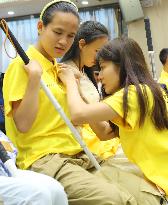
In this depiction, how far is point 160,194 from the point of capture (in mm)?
1236

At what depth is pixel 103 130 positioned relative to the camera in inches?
63.4

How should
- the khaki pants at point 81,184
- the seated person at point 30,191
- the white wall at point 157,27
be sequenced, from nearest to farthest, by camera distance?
the seated person at point 30,191, the khaki pants at point 81,184, the white wall at point 157,27

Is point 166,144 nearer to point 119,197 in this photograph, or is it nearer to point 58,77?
point 119,197

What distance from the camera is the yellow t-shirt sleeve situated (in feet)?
4.19

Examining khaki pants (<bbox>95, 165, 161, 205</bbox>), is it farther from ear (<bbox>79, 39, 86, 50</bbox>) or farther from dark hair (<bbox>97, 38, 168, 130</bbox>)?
ear (<bbox>79, 39, 86, 50</bbox>)

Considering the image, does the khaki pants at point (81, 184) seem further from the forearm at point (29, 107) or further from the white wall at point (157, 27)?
the white wall at point (157, 27)

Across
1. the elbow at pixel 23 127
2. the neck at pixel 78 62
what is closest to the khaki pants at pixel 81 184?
the elbow at pixel 23 127

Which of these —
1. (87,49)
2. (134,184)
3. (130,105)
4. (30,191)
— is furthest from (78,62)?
(30,191)

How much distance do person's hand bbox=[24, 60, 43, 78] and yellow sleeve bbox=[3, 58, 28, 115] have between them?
0.15ft

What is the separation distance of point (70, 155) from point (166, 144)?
39 centimetres

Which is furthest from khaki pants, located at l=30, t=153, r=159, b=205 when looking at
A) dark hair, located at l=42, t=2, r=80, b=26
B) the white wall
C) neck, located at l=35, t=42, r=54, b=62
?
the white wall

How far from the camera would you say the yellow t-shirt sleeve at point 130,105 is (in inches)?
50.3

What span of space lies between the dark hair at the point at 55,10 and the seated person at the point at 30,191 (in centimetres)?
73

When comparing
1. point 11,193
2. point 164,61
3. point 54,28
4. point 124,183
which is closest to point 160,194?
point 124,183
